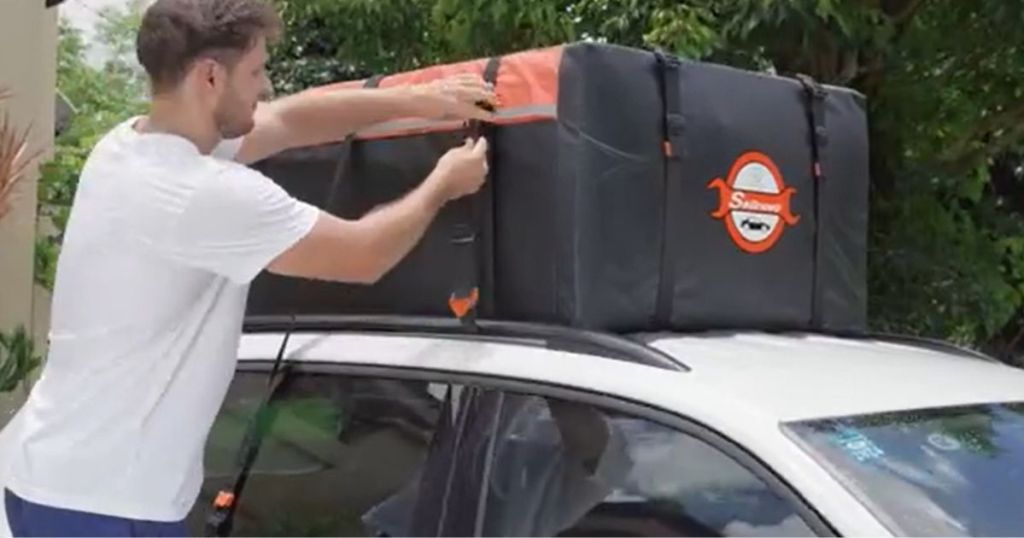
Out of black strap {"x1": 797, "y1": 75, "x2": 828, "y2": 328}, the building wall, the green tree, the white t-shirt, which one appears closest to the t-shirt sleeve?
the white t-shirt

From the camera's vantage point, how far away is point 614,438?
8.21ft

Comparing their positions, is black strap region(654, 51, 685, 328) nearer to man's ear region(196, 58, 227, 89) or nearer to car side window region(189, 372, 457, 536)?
car side window region(189, 372, 457, 536)

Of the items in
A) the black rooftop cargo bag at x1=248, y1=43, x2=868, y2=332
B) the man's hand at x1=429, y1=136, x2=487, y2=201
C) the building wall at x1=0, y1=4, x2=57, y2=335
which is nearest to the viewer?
the man's hand at x1=429, y1=136, x2=487, y2=201

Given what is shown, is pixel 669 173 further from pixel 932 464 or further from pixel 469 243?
pixel 932 464

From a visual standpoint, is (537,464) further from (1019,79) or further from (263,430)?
(1019,79)

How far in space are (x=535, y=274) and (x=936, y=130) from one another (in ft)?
12.7

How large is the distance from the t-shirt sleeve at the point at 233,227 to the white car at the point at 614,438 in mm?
484

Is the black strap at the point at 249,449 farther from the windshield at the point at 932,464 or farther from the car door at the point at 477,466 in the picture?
the windshield at the point at 932,464

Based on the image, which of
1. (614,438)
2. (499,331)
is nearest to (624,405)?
(614,438)

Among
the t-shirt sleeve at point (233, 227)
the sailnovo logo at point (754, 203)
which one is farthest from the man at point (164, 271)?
the sailnovo logo at point (754, 203)

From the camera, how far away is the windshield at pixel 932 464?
7.71ft

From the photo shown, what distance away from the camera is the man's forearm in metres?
3.05

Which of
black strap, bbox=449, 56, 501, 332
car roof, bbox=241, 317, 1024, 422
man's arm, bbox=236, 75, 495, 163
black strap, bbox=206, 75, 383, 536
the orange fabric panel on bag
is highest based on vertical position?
the orange fabric panel on bag

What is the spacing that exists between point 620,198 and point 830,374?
538 mm
